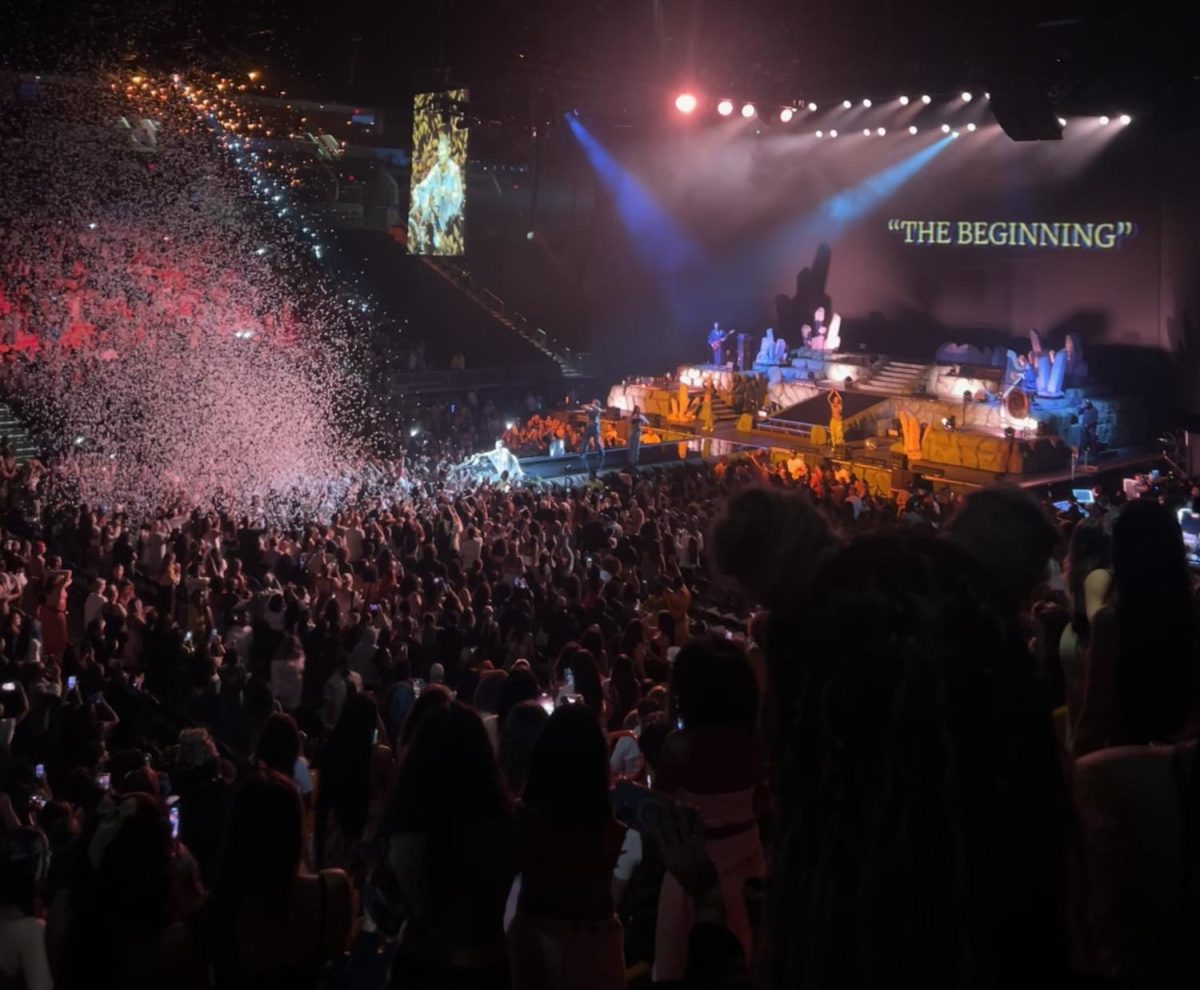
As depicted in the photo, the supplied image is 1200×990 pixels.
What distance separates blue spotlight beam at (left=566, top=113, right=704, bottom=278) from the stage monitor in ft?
10.8

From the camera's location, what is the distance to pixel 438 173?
969 inches

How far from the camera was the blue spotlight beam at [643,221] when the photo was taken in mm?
27047

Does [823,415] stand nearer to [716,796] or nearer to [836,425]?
[836,425]

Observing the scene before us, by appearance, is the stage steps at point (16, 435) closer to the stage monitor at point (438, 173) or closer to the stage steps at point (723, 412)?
the stage monitor at point (438, 173)

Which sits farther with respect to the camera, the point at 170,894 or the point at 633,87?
the point at 633,87

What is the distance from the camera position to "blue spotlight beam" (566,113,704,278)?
2705 centimetres

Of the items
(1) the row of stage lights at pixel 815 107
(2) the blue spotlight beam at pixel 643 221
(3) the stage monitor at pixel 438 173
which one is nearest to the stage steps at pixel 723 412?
(2) the blue spotlight beam at pixel 643 221

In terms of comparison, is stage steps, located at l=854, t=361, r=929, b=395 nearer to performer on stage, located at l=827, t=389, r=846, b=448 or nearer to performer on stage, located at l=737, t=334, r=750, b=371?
performer on stage, located at l=827, t=389, r=846, b=448

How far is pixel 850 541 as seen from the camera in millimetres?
1259

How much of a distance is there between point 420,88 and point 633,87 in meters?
5.34

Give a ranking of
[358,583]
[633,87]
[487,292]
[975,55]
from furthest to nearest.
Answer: [487,292]
[633,87]
[975,55]
[358,583]

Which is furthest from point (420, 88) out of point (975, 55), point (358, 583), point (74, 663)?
point (74, 663)

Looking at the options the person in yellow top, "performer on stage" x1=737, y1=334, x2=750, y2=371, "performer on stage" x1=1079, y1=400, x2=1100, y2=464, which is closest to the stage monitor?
"performer on stage" x1=737, y1=334, x2=750, y2=371

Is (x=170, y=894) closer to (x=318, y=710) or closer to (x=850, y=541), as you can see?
(x=850, y=541)
